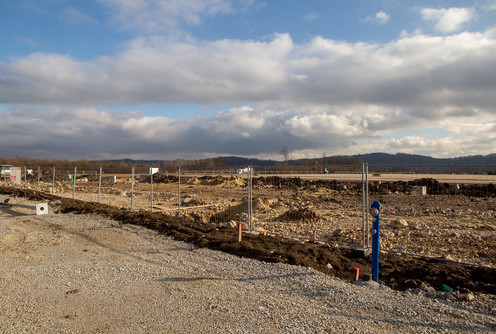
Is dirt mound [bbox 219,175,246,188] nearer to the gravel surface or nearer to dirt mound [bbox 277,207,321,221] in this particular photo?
dirt mound [bbox 277,207,321,221]

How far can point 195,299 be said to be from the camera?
5.82m

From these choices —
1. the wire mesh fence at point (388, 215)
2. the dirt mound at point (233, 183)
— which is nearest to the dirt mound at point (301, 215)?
the wire mesh fence at point (388, 215)

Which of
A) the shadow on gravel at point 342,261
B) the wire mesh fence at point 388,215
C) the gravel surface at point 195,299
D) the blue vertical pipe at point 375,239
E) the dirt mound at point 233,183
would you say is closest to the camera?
the gravel surface at point 195,299

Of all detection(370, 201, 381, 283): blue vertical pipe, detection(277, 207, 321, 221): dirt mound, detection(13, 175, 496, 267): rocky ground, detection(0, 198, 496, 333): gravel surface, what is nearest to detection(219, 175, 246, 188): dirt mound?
detection(13, 175, 496, 267): rocky ground

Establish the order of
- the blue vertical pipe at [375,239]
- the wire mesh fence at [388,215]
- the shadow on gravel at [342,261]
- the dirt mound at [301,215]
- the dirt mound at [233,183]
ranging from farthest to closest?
the dirt mound at [233,183] < the dirt mound at [301,215] < the wire mesh fence at [388,215] < the shadow on gravel at [342,261] < the blue vertical pipe at [375,239]

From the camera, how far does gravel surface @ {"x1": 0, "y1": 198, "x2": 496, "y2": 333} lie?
4.85 meters

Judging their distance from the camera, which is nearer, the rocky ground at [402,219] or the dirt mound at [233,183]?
the rocky ground at [402,219]

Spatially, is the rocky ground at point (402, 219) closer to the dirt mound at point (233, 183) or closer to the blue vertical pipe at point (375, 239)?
the blue vertical pipe at point (375, 239)

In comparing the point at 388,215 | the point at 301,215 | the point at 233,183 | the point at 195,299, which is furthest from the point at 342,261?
the point at 233,183

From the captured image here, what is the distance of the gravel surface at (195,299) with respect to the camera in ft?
15.9

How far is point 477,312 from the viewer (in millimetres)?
5254

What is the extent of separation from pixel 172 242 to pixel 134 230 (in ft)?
7.55

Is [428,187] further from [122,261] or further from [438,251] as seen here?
[122,261]

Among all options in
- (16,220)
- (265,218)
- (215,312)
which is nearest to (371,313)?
(215,312)
